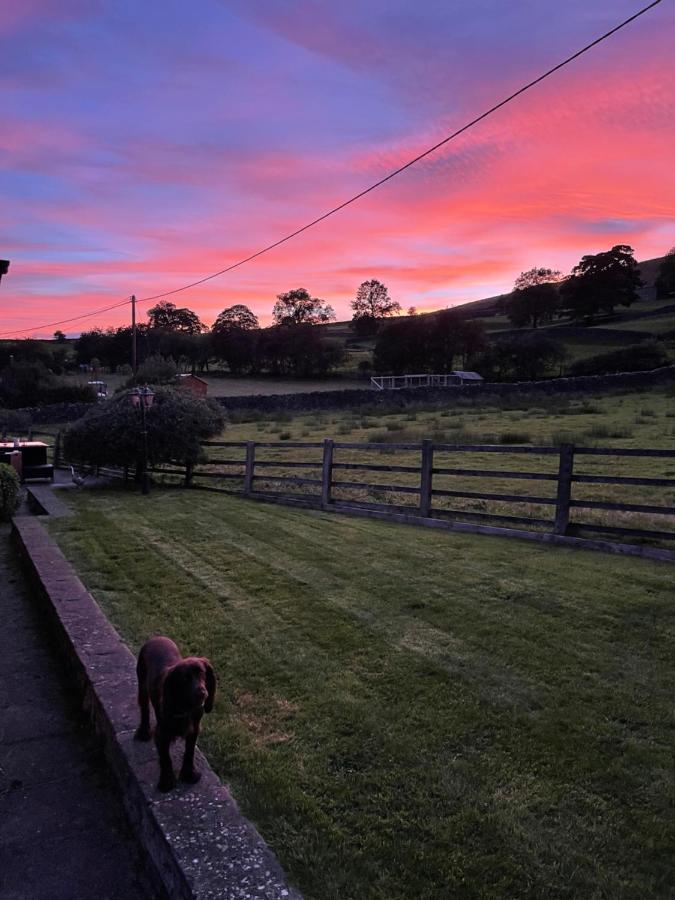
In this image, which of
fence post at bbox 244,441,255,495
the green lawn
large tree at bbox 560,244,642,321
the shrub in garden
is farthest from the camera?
large tree at bbox 560,244,642,321

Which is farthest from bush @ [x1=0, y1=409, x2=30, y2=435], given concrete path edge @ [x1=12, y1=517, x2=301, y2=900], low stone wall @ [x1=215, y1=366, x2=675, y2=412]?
concrete path edge @ [x1=12, y1=517, x2=301, y2=900]

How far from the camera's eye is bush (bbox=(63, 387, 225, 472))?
50.2 ft

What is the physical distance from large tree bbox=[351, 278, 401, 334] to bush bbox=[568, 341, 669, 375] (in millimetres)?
54193

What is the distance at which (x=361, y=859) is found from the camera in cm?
254

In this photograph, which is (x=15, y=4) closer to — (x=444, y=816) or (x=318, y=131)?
(x=318, y=131)

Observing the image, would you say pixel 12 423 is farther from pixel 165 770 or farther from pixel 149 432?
→ pixel 165 770

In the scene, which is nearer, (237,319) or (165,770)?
(165,770)

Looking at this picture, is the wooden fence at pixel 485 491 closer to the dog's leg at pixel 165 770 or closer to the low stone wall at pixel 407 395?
the dog's leg at pixel 165 770

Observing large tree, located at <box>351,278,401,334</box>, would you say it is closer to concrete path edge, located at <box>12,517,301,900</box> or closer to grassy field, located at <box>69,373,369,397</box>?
grassy field, located at <box>69,373,369,397</box>

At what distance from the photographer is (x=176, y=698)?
2.68 m

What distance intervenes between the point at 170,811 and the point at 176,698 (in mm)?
513

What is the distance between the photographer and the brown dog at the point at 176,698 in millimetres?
2674

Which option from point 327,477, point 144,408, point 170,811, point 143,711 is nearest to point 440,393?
point 144,408

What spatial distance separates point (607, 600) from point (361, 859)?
386 cm
